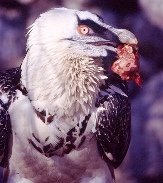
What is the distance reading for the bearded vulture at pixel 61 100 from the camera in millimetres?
2287

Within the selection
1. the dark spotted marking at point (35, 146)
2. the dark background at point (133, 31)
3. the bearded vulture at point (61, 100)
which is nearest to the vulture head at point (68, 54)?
the bearded vulture at point (61, 100)

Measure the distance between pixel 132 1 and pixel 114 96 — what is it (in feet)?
3.23

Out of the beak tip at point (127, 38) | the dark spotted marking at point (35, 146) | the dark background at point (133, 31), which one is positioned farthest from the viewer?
the dark background at point (133, 31)

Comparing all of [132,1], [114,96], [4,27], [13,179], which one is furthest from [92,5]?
[13,179]

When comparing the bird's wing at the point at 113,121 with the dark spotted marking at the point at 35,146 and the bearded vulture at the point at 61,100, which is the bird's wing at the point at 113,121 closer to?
the bearded vulture at the point at 61,100

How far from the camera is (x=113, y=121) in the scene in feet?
8.16

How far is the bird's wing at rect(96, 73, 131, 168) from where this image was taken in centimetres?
242

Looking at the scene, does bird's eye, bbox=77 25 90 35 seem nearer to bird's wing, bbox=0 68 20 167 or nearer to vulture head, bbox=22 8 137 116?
vulture head, bbox=22 8 137 116

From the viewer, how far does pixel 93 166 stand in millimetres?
2492

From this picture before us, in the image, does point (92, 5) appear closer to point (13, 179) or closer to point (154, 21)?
point (154, 21)

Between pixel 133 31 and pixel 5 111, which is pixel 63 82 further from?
pixel 133 31

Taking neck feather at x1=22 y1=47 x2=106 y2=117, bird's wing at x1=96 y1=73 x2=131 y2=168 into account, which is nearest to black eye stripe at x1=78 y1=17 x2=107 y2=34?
neck feather at x1=22 y1=47 x2=106 y2=117

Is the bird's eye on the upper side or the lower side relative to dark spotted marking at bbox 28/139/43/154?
upper

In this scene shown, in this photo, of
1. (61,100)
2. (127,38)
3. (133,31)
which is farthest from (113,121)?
(133,31)
